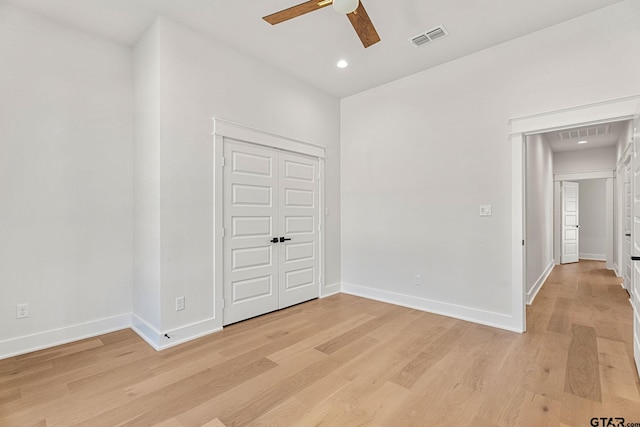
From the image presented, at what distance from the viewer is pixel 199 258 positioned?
3178mm

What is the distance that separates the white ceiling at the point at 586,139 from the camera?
5.15 meters

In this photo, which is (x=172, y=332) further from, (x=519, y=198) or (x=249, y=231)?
(x=519, y=198)

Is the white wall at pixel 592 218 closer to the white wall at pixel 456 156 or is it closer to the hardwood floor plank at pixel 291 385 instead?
the white wall at pixel 456 156

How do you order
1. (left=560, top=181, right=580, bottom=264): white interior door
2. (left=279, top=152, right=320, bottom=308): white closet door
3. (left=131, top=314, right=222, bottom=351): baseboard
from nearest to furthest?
(left=131, top=314, right=222, bottom=351): baseboard < (left=279, top=152, right=320, bottom=308): white closet door < (left=560, top=181, right=580, bottom=264): white interior door

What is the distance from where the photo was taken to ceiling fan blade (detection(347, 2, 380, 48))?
87.6 inches

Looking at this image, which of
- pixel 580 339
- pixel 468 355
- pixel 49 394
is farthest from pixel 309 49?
pixel 580 339

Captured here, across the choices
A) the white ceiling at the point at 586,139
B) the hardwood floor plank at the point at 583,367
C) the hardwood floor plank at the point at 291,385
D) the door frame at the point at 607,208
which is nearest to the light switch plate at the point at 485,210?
the hardwood floor plank at the point at 583,367

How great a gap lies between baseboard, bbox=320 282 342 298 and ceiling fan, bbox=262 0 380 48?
331cm

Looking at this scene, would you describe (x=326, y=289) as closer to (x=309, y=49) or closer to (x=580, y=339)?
(x=580, y=339)

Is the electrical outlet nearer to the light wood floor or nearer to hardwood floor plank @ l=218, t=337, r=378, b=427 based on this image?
the light wood floor

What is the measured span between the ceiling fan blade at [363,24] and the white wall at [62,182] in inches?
104

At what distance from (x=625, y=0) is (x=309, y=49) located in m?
2.92

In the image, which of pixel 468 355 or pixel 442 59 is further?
pixel 442 59

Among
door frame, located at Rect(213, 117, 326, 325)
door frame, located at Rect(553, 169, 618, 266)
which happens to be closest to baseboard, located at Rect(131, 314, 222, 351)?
door frame, located at Rect(213, 117, 326, 325)
